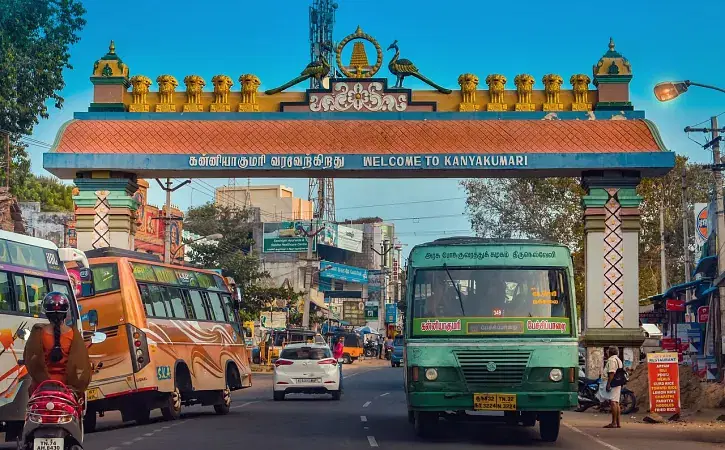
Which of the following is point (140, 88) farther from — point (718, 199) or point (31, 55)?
point (718, 199)

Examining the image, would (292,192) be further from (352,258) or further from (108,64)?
(108,64)

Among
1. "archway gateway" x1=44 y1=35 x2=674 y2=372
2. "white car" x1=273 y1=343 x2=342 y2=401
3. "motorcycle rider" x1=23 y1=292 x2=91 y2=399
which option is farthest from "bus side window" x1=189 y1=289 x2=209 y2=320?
"motorcycle rider" x1=23 y1=292 x2=91 y2=399

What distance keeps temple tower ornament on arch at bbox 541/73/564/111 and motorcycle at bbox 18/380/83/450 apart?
1881cm

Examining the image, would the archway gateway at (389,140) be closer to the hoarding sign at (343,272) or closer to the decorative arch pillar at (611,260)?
the decorative arch pillar at (611,260)

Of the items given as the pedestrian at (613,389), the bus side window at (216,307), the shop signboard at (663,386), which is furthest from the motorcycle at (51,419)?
the shop signboard at (663,386)

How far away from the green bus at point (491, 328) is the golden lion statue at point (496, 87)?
9895 mm

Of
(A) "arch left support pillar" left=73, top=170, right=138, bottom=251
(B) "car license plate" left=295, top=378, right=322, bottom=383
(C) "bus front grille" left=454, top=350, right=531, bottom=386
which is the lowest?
(B) "car license plate" left=295, top=378, right=322, bottom=383

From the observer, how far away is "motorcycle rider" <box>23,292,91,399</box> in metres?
10.4

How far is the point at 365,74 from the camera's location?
2739cm

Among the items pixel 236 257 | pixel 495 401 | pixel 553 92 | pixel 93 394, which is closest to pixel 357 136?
pixel 553 92

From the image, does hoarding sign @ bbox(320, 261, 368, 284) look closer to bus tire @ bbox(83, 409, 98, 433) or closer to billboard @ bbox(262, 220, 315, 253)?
billboard @ bbox(262, 220, 315, 253)

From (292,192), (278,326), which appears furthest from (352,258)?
(278,326)

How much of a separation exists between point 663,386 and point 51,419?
18.0m

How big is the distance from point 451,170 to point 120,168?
311 inches
